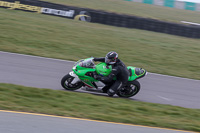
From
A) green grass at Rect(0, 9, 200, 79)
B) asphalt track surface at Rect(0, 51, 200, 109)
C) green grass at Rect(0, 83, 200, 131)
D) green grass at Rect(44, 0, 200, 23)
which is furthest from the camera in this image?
green grass at Rect(44, 0, 200, 23)

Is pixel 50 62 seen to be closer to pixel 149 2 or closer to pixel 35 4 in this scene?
pixel 35 4

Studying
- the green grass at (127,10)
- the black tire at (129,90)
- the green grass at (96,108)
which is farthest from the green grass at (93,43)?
the green grass at (127,10)

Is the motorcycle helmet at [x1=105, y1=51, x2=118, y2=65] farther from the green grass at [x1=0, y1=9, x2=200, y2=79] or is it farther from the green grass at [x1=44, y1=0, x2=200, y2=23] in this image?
the green grass at [x1=44, y1=0, x2=200, y2=23]

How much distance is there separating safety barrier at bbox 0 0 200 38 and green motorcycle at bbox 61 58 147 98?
13.9 meters

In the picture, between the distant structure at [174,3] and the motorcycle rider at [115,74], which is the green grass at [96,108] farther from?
the distant structure at [174,3]

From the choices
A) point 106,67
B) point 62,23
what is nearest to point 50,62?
point 106,67

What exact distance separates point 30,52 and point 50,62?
1624 millimetres

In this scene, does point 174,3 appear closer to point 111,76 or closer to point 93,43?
point 93,43

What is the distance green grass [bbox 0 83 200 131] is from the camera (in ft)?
24.7

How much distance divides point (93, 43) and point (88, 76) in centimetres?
858

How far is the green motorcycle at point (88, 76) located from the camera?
9570mm

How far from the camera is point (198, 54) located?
18.8 metres

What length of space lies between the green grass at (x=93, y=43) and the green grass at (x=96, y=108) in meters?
5.63

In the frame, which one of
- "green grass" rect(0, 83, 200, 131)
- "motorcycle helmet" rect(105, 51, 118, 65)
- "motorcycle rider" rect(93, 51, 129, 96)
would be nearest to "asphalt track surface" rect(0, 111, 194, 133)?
"green grass" rect(0, 83, 200, 131)
